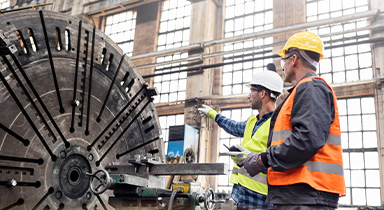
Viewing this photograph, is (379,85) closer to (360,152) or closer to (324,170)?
(360,152)

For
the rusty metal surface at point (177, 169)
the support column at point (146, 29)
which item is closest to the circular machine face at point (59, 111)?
the rusty metal surface at point (177, 169)

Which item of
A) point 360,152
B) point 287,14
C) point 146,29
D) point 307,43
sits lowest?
point 360,152

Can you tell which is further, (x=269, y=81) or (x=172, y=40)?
(x=172, y=40)

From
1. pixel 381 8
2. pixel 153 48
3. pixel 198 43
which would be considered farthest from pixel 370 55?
pixel 153 48

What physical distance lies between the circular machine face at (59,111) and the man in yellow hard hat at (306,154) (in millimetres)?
1520

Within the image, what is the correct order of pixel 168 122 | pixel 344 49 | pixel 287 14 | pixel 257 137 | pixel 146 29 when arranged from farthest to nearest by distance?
1. pixel 146 29
2. pixel 168 122
3. pixel 287 14
4. pixel 344 49
5. pixel 257 137

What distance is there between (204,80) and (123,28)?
6076mm

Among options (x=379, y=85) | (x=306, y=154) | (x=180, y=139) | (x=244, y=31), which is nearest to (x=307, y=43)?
(x=306, y=154)

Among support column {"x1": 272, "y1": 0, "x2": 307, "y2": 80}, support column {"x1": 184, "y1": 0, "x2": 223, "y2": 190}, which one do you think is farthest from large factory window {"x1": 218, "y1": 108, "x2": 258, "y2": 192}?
support column {"x1": 272, "y1": 0, "x2": 307, "y2": 80}

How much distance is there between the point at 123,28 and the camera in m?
16.7

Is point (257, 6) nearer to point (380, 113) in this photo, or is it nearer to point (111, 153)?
point (380, 113)

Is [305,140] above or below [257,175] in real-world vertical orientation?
above

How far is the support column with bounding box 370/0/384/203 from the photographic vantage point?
10141 mm

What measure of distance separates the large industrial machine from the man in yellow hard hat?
73 cm
